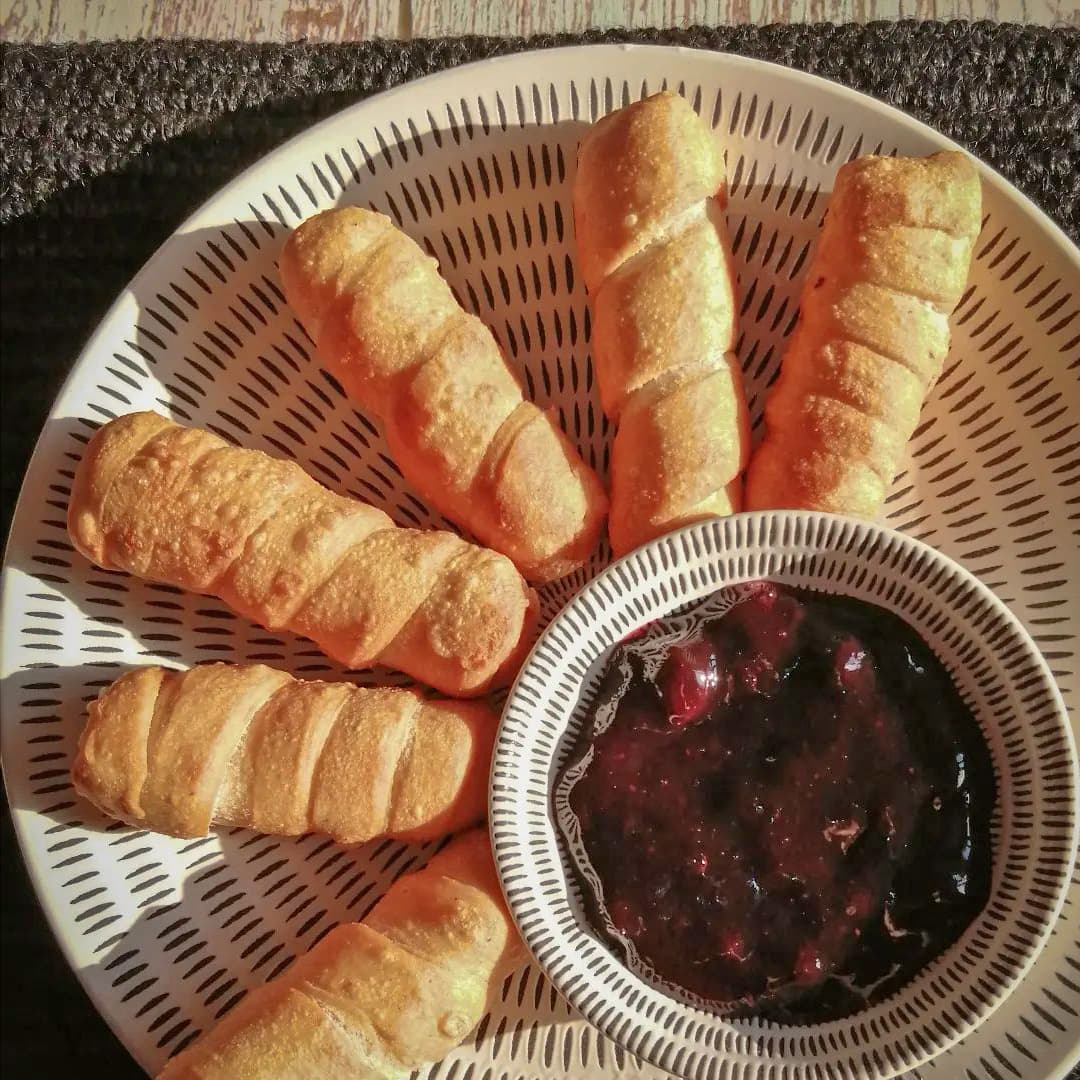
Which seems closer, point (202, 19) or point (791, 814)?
point (791, 814)

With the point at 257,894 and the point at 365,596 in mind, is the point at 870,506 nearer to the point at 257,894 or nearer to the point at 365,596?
the point at 365,596

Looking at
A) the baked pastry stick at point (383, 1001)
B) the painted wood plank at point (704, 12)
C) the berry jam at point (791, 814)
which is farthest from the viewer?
the painted wood plank at point (704, 12)

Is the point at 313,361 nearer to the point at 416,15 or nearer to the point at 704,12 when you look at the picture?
the point at 416,15

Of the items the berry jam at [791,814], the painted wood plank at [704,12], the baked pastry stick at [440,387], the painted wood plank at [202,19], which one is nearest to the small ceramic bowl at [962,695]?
the berry jam at [791,814]

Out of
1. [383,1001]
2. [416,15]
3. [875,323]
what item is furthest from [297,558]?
[416,15]

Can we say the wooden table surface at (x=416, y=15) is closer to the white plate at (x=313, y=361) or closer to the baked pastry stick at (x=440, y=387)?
the white plate at (x=313, y=361)

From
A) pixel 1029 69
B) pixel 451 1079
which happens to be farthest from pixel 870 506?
pixel 451 1079

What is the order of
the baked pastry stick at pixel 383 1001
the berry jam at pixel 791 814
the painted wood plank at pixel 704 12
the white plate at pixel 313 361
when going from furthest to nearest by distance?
the painted wood plank at pixel 704 12, the white plate at pixel 313 361, the baked pastry stick at pixel 383 1001, the berry jam at pixel 791 814

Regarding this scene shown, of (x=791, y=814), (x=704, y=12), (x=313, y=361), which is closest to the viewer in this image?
(x=791, y=814)
